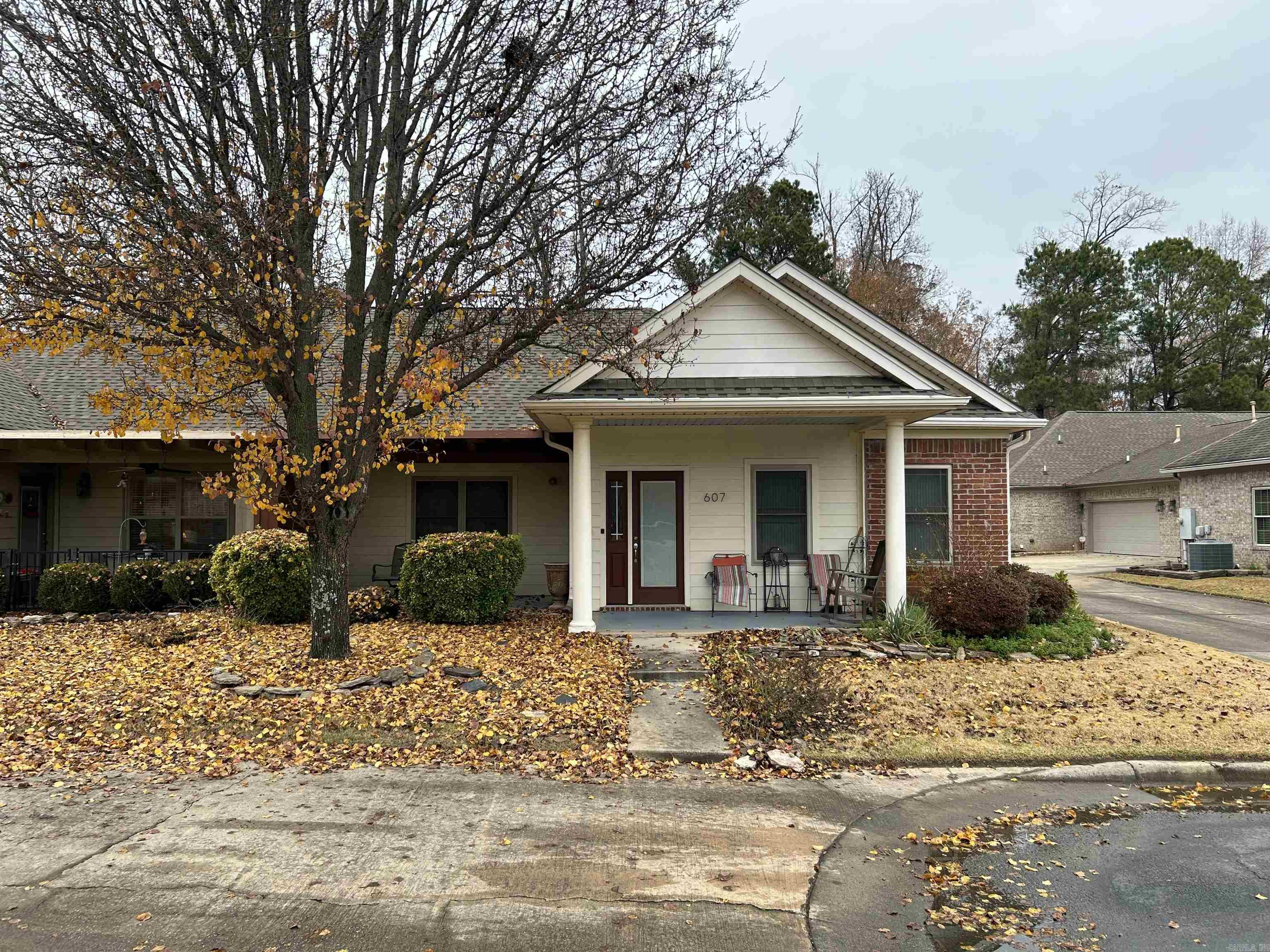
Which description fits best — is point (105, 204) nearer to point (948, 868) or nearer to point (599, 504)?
point (599, 504)

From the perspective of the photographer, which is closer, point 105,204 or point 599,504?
point 105,204

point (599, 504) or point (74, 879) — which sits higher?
point (599, 504)

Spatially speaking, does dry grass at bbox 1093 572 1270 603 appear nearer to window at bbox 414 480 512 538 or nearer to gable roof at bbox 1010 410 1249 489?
gable roof at bbox 1010 410 1249 489

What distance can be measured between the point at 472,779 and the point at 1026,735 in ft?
14.8

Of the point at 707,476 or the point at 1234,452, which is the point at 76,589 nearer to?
the point at 707,476

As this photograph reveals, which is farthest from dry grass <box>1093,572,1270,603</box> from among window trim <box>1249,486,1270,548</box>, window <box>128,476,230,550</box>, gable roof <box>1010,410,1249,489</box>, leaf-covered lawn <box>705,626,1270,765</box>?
window <box>128,476,230,550</box>

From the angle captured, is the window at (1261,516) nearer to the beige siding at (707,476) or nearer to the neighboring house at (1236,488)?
the neighboring house at (1236,488)

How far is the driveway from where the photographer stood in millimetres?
11461

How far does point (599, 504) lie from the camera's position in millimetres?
12016

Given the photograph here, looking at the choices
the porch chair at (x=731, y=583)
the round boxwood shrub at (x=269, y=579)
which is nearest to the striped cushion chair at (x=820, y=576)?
the porch chair at (x=731, y=583)

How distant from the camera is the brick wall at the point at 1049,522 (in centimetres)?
3238

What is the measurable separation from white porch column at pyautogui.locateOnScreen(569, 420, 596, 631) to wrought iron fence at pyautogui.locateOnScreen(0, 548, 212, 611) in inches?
242

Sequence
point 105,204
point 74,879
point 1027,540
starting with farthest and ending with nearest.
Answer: point 1027,540
point 105,204
point 74,879

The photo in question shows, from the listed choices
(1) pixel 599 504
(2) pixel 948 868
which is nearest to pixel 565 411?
(1) pixel 599 504
